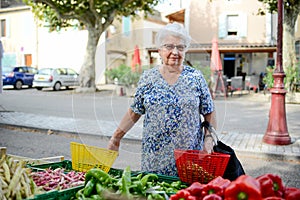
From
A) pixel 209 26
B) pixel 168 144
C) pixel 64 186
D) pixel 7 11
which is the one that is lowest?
pixel 64 186

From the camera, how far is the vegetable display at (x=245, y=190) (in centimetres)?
182

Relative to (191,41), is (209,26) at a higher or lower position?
higher

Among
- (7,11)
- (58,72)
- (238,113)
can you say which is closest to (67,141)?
(238,113)

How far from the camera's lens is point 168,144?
318 cm

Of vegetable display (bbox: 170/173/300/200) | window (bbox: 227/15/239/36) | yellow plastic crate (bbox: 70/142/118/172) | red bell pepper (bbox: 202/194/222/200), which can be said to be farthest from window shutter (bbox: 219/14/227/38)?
red bell pepper (bbox: 202/194/222/200)

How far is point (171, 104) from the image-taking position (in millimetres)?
3119

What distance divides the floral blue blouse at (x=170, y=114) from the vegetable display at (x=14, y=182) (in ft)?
3.56

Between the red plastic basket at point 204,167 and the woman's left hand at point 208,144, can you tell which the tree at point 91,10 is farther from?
the red plastic basket at point 204,167

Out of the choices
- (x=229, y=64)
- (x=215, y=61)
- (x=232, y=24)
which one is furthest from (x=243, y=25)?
(x=215, y=61)

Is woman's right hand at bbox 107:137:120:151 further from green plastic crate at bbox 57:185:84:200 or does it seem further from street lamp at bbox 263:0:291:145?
street lamp at bbox 263:0:291:145

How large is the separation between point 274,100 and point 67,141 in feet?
16.6

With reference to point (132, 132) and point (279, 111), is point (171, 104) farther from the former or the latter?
point (279, 111)

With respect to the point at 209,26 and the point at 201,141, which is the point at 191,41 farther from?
the point at 209,26

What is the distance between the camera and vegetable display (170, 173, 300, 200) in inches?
71.6
